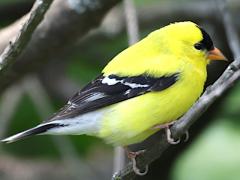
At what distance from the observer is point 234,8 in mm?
5520

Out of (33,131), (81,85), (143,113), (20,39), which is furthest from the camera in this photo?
(81,85)

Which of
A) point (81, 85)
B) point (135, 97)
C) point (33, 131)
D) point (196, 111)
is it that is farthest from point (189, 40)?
→ point (81, 85)

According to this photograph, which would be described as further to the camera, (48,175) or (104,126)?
(48,175)

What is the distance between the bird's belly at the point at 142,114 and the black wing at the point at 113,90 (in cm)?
3

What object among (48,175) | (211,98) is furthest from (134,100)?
(48,175)

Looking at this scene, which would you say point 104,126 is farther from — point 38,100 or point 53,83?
point 53,83

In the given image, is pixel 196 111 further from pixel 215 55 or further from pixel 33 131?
pixel 215 55

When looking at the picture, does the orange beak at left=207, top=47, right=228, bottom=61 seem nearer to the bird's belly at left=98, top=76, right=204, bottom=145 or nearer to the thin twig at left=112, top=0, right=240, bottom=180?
the thin twig at left=112, top=0, right=240, bottom=180

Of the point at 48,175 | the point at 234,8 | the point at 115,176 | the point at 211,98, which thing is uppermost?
the point at 211,98

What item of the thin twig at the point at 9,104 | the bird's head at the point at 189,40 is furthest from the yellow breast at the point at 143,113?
the thin twig at the point at 9,104

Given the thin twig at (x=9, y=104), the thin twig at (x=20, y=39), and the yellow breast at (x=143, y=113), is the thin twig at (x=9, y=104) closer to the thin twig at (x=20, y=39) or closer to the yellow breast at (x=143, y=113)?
the yellow breast at (x=143, y=113)

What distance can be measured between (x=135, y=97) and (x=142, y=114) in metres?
0.11

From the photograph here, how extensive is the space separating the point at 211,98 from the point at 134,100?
1.03 metres

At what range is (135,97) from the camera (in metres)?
3.44
